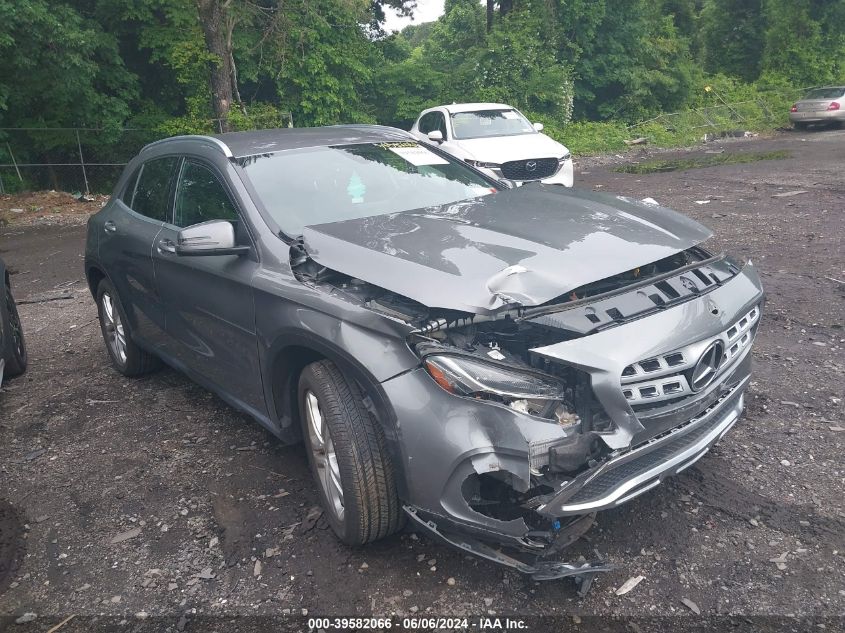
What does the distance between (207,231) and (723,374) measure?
243cm

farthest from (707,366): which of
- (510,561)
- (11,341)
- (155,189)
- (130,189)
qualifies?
(11,341)

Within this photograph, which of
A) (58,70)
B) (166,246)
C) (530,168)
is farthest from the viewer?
(58,70)

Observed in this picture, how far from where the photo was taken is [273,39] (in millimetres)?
20031

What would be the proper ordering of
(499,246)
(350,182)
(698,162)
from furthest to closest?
(698,162), (350,182), (499,246)

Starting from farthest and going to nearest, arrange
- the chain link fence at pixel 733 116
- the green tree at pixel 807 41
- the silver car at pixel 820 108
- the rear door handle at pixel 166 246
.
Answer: the green tree at pixel 807 41 < the chain link fence at pixel 733 116 < the silver car at pixel 820 108 < the rear door handle at pixel 166 246

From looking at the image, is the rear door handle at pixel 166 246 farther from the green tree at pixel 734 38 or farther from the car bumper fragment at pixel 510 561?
the green tree at pixel 734 38

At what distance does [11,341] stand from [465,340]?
419cm

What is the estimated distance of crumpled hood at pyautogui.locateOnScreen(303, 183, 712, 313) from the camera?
281cm

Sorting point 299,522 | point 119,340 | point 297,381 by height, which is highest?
point 297,381

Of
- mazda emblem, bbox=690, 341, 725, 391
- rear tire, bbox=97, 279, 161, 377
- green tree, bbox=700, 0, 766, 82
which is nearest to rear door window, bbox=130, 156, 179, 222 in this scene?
rear tire, bbox=97, 279, 161, 377

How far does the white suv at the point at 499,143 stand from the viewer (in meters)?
12.1

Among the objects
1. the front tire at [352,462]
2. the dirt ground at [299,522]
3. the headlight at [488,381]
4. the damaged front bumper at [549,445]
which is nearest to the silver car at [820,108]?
the dirt ground at [299,522]

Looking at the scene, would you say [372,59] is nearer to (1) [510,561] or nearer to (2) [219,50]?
(2) [219,50]

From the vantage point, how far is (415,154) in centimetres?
466
